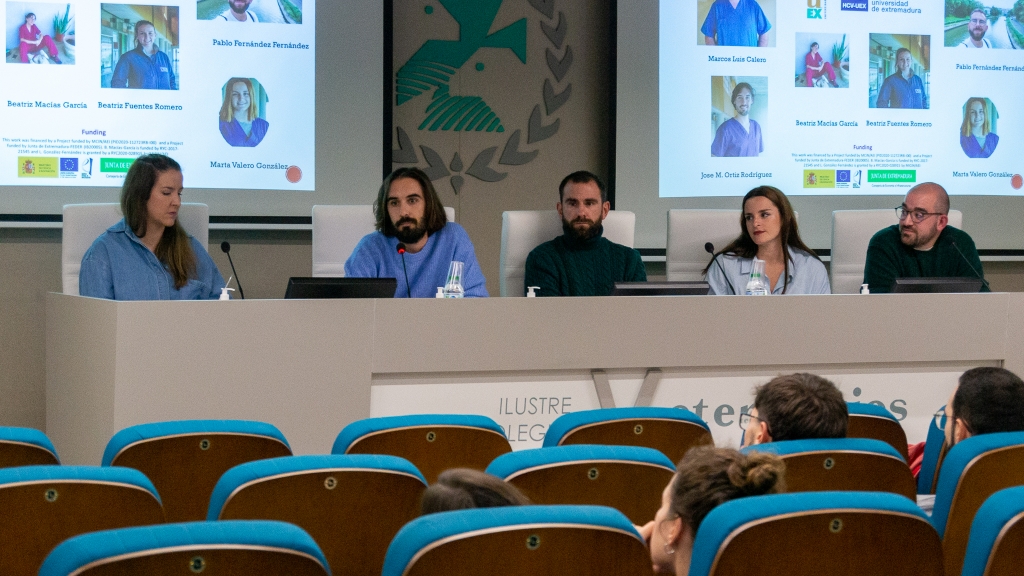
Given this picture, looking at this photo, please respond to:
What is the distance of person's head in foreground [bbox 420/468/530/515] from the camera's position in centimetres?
133

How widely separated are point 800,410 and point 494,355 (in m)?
1.38

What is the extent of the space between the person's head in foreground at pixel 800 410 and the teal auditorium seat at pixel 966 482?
242mm

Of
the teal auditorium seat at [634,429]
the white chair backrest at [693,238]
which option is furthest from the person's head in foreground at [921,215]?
the teal auditorium seat at [634,429]

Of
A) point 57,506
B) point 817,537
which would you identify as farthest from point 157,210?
point 817,537

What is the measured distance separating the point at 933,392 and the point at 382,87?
3021mm

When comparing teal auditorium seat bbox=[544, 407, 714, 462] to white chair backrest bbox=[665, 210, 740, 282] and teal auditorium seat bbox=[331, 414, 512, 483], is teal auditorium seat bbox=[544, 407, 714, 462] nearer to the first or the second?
teal auditorium seat bbox=[331, 414, 512, 483]

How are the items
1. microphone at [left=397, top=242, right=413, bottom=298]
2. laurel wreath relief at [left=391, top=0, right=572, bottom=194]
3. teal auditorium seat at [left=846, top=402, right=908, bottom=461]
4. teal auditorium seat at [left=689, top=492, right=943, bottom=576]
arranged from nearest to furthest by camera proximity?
teal auditorium seat at [left=689, top=492, right=943, bottom=576]
teal auditorium seat at [left=846, top=402, right=908, bottom=461]
microphone at [left=397, top=242, right=413, bottom=298]
laurel wreath relief at [left=391, top=0, right=572, bottom=194]

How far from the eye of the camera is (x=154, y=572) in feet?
3.67

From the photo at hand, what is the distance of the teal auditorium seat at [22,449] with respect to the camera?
202cm

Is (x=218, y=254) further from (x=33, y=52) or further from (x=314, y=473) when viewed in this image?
(x=314, y=473)

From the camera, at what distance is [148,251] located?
4.08 metres

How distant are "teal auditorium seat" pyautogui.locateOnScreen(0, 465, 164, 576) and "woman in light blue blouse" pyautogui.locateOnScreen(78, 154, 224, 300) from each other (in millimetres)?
2606

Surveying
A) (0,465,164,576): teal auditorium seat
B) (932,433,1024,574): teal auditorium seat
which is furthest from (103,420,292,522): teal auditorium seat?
Answer: (932,433,1024,574): teal auditorium seat

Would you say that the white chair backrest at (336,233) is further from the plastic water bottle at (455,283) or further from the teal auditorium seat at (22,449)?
the teal auditorium seat at (22,449)
